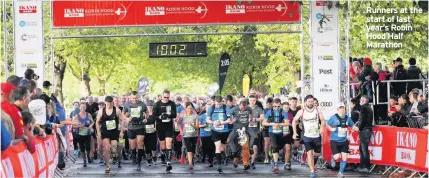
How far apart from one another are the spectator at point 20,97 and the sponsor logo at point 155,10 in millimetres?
12666

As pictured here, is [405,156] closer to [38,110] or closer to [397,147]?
[397,147]

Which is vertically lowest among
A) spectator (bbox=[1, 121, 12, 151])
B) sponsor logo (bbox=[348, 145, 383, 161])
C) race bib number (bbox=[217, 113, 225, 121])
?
sponsor logo (bbox=[348, 145, 383, 161])

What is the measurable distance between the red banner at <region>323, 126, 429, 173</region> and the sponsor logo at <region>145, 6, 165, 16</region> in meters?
6.74

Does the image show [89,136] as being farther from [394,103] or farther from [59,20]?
[394,103]

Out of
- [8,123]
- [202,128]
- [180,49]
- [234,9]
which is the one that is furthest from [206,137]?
[8,123]

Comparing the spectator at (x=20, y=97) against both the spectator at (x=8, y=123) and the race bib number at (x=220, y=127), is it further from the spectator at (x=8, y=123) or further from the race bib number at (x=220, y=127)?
the race bib number at (x=220, y=127)

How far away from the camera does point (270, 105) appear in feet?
73.4

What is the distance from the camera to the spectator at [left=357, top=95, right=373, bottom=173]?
19.6 metres

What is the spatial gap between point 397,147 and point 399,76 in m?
3.55

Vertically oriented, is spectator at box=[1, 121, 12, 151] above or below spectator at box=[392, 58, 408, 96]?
below

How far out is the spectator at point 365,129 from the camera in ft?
64.3

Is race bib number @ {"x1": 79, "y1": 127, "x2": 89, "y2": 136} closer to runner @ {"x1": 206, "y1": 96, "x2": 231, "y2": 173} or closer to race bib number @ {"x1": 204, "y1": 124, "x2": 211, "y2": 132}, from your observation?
race bib number @ {"x1": 204, "y1": 124, "x2": 211, "y2": 132}

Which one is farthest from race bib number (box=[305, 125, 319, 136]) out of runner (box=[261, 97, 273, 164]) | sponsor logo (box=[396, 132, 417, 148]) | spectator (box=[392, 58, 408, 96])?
spectator (box=[392, 58, 408, 96])

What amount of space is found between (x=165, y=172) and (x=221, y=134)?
1.67m
